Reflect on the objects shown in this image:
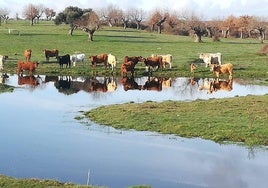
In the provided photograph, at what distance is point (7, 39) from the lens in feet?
204

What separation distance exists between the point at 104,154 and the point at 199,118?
6.38 meters

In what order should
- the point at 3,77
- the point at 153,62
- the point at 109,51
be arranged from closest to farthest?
the point at 3,77, the point at 153,62, the point at 109,51

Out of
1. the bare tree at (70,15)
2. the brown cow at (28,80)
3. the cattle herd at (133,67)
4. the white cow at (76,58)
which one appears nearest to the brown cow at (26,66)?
the cattle herd at (133,67)

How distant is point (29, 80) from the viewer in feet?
121

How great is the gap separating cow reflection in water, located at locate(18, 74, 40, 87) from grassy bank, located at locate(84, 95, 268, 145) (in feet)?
36.3

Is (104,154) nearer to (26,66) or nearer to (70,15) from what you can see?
(26,66)

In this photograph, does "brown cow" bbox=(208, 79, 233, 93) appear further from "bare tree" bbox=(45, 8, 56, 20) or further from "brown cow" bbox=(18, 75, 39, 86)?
"bare tree" bbox=(45, 8, 56, 20)

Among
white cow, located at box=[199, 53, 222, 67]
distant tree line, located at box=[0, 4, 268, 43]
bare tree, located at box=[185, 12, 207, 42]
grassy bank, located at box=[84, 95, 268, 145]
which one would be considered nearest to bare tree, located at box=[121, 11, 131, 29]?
distant tree line, located at box=[0, 4, 268, 43]

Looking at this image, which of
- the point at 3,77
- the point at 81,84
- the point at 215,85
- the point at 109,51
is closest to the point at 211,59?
the point at 215,85

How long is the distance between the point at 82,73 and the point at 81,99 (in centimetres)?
1140

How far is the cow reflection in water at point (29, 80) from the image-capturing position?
115 ft

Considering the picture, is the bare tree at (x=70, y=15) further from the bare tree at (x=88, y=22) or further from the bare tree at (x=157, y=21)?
the bare tree at (x=157, y=21)

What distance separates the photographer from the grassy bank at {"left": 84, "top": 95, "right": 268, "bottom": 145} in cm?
2025

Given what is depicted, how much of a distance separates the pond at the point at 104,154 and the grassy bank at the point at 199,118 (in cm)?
73
